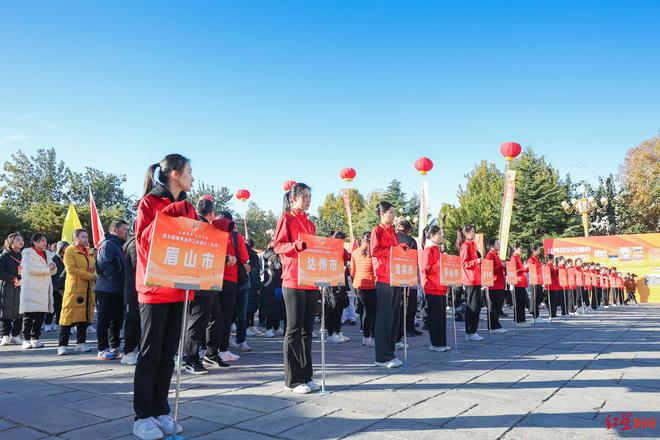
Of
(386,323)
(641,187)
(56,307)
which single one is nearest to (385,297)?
(386,323)

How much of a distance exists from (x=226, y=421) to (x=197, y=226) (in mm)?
1408

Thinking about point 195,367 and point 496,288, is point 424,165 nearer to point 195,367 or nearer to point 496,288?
point 496,288

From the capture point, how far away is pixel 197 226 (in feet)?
9.91

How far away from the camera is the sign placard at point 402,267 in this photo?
523cm

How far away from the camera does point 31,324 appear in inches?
285

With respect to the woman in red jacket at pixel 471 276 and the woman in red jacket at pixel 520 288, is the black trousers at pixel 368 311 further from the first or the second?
the woman in red jacket at pixel 520 288

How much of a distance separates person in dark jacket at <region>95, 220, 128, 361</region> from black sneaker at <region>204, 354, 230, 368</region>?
1.49 m

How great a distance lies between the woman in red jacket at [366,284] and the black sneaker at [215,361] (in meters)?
2.94

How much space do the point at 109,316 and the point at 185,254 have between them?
385 centimetres

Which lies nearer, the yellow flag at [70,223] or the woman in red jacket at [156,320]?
the woman in red jacket at [156,320]

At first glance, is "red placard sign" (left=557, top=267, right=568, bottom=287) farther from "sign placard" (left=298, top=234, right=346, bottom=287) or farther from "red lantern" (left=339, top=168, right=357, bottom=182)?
"sign placard" (left=298, top=234, right=346, bottom=287)

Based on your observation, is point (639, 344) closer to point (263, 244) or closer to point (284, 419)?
point (284, 419)

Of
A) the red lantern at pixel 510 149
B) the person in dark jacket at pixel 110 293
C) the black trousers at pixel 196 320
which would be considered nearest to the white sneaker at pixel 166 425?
the black trousers at pixel 196 320

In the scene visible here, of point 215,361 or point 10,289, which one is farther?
point 10,289
